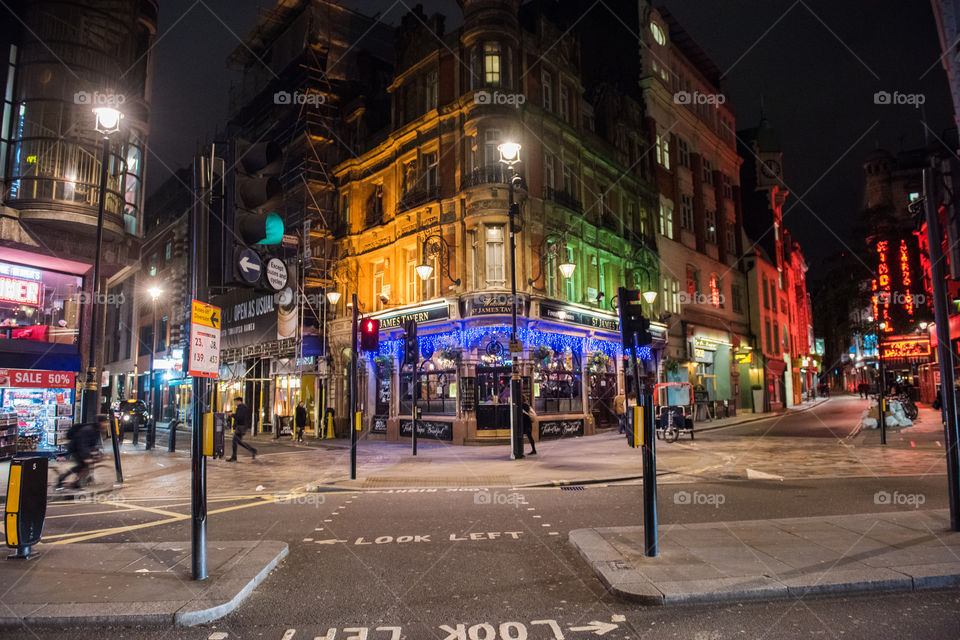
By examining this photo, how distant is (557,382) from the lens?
79.9 ft

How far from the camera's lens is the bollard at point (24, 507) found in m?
6.40

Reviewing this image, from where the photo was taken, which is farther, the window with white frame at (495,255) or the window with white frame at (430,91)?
the window with white frame at (430,91)

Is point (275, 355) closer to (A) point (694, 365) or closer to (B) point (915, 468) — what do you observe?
(A) point (694, 365)

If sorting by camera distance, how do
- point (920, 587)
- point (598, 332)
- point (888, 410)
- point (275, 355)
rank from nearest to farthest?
1. point (920, 587)
2. point (888, 410)
3. point (598, 332)
4. point (275, 355)

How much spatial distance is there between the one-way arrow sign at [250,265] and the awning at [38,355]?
18186mm

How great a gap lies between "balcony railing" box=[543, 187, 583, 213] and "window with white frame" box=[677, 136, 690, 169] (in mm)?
13234

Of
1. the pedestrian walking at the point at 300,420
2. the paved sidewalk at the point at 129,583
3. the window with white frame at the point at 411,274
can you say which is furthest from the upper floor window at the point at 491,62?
the paved sidewalk at the point at 129,583

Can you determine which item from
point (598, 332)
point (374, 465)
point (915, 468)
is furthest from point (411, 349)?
point (915, 468)

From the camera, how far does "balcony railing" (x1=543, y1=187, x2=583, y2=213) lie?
2402 centimetres

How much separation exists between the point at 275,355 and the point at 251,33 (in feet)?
68.9

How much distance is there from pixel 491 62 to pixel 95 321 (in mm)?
17082

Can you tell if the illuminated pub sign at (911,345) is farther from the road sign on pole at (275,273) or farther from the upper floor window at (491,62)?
the road sign on pole at (275,273)

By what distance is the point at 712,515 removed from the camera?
8.77m

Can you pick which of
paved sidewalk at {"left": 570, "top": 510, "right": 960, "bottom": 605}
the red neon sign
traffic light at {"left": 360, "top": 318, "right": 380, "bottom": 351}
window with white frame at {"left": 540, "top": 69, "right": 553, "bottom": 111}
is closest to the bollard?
paved sidewalk at {"left": 570, "top": 510, "right": 960, "bottom": 605}
